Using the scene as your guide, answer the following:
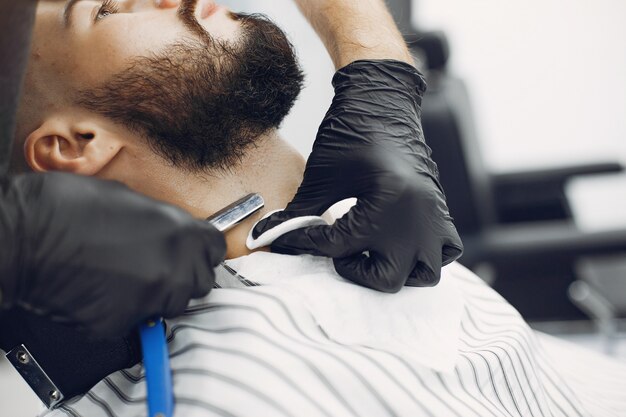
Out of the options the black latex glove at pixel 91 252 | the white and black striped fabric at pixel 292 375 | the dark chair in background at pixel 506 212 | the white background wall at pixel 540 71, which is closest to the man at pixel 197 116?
the white and black striped fabric at pixel 292 375

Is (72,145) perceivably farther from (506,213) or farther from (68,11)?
(506,213)

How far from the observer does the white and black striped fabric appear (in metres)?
0.79

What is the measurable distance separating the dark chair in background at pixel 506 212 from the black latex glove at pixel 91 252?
1553mm

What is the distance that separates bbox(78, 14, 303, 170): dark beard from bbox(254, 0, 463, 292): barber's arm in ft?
0.43

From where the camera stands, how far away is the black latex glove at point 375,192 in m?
0.95

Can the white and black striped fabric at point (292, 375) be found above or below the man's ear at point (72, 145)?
below

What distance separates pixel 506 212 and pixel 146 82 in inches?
80.7

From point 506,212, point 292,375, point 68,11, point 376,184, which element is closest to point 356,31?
point 376,184

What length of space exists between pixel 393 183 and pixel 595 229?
5.25ft

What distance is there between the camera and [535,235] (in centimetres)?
232

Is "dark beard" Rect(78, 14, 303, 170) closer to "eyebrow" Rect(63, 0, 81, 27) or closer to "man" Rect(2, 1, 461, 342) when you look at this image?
"man" Rect(2, 1, 461, 342)

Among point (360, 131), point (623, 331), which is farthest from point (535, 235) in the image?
point (360, 131)

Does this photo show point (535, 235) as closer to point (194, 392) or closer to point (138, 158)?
point (138, 158)

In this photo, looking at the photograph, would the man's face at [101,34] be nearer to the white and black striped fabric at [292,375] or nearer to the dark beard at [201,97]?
the dark beard at [201,97]
